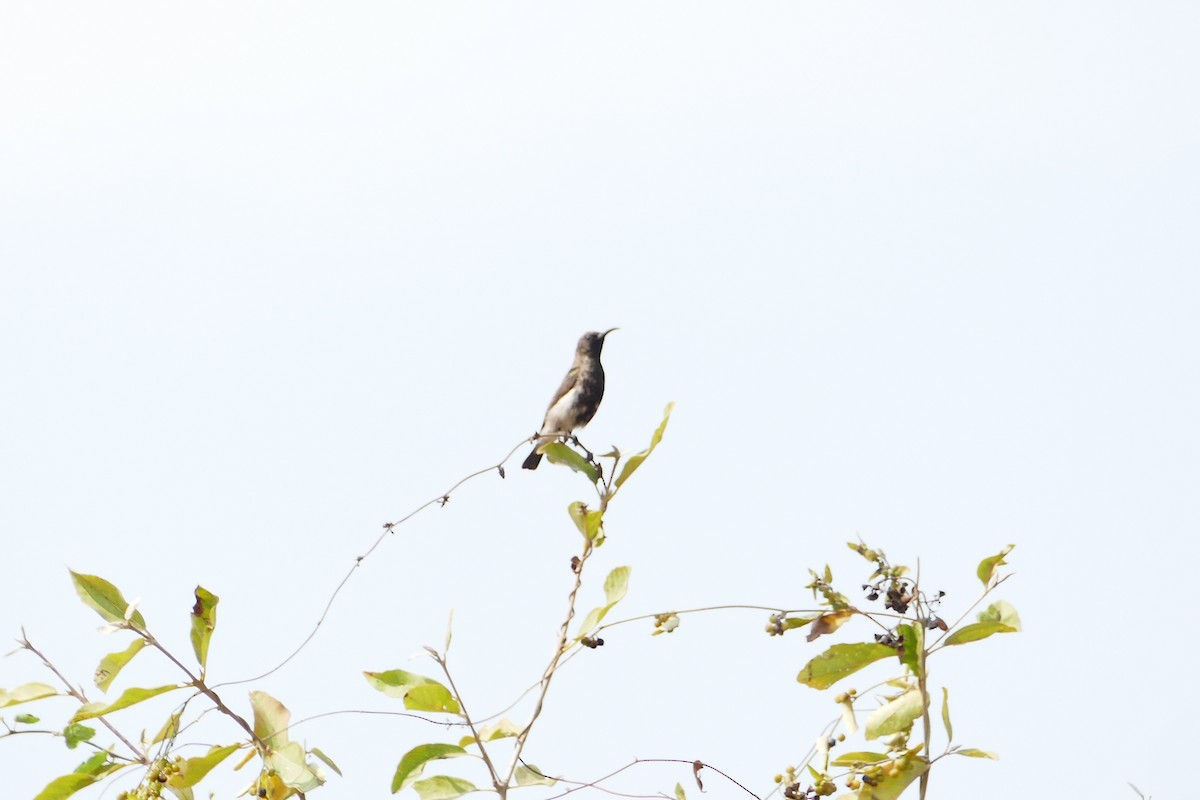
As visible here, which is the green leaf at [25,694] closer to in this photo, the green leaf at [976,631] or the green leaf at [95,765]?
the green leaf at [95,765]

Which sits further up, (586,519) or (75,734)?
(586,519)

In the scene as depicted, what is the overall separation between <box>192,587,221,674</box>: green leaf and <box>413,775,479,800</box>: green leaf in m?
0.59

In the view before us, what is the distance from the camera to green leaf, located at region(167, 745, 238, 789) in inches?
115

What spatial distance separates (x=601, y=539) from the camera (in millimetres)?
3219

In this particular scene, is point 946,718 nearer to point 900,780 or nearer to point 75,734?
point 900,780

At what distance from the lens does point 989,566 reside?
286 centimetres

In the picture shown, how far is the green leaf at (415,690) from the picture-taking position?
295 centimetres

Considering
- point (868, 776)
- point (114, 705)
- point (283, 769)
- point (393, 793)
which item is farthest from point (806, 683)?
point (114, 705)

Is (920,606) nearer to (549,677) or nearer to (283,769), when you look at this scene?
(549,677)

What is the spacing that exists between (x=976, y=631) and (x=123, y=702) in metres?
1.85

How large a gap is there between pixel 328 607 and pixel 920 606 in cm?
143

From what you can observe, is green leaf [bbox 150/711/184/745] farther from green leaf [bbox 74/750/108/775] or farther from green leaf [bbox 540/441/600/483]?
green leaf [bbox 540/441/600/483]

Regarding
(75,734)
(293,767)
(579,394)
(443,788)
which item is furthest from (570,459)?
(579,394)

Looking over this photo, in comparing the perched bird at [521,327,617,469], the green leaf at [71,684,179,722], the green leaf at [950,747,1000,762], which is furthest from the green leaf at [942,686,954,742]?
the perched bird at [521,327,617,469]
